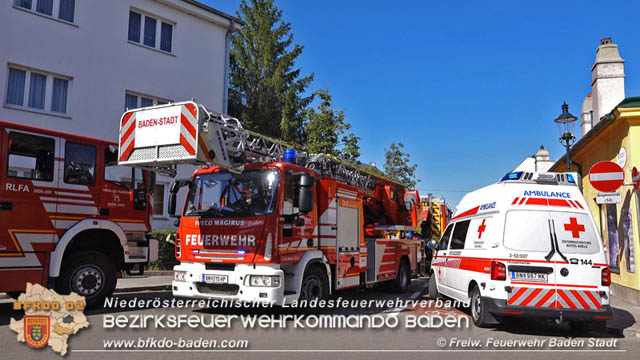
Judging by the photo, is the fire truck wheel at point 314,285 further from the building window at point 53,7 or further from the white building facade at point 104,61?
the building window at point 53,7

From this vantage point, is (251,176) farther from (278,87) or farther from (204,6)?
(278,87)

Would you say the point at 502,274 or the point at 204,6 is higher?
the point at 204,6

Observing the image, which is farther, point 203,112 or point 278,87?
point 278,87

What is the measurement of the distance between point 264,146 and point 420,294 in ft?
Answer: 20.6

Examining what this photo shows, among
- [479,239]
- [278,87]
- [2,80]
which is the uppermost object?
[278,87]

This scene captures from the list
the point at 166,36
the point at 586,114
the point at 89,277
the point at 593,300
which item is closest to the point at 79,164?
the point at 89,277

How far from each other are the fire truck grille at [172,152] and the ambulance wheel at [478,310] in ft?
17.0

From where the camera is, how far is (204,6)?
19.6 metres

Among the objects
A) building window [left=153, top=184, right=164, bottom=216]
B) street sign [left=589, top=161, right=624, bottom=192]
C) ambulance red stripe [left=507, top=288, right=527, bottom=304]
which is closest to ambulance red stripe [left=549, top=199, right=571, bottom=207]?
ambulance red stripe [left=507, top=288, right=527, bottom=304]

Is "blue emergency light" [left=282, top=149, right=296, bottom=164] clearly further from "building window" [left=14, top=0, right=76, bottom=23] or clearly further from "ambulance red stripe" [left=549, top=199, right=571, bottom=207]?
"building window" [left=14, top=0, right=76, bottom=23]

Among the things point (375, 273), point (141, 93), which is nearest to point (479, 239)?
point (375, 273)

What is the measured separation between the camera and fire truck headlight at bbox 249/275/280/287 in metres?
7.82

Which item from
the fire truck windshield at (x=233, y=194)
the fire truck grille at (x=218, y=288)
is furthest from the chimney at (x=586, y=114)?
the fire truck grille at (x=218, y=288)

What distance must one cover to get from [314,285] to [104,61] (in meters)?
12.1
